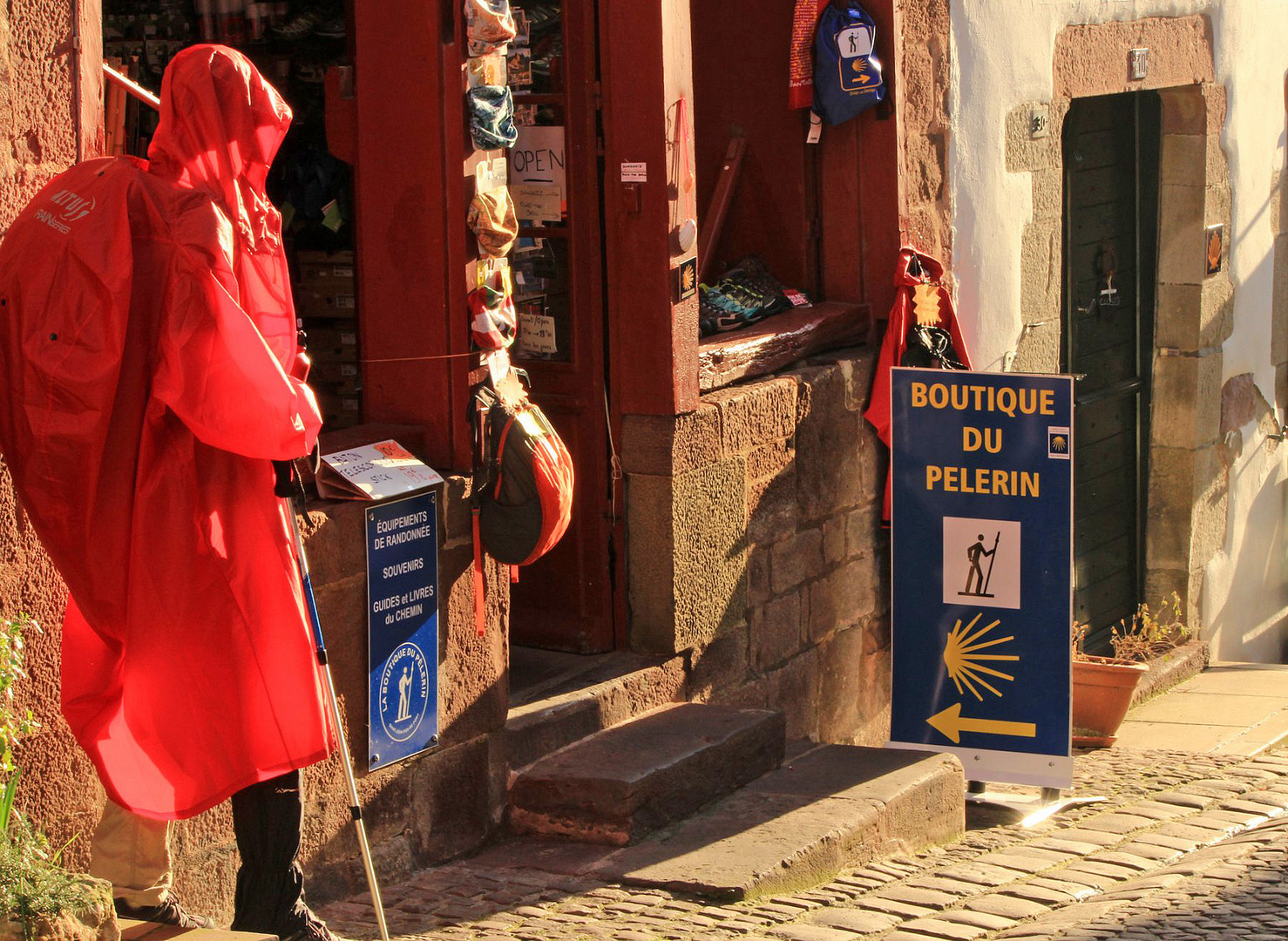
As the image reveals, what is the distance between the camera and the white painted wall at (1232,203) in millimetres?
7980

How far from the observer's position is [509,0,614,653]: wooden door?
248 inches

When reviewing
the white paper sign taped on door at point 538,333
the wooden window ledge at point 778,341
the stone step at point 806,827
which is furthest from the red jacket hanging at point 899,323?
the white paper sign taped on door at point 538,333

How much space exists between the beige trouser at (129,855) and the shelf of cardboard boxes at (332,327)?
2.97 metres

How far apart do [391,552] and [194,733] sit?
4.18 ft

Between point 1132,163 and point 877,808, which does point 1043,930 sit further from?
point 1132,163

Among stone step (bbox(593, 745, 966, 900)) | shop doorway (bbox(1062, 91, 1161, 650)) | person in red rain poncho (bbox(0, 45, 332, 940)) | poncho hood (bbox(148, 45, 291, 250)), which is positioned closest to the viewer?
person in red rain poncho (bbox(0, 45, 332, 940))

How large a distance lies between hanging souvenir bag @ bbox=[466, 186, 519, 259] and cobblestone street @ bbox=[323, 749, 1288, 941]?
5.94ft

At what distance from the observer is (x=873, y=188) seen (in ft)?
24.6

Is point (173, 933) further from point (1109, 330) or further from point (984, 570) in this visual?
point (1109, 330)

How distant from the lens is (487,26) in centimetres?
534

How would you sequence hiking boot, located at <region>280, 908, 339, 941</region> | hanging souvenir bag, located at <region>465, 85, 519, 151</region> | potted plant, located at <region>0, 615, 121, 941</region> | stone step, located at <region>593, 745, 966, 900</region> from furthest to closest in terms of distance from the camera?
1. hanging souvenir bag, located at <region>465, 85, 519, 151</region>
2. stone step, located at <region>593, 745, 966, 900</region>
3. hiking boot, located at <region>280, 908, 339, 941</region>
4. potted plant, located at <region>0, 615, 121, 941</region>

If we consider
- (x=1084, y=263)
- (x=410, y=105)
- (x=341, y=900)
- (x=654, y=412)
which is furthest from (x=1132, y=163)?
(x=341, y=900)

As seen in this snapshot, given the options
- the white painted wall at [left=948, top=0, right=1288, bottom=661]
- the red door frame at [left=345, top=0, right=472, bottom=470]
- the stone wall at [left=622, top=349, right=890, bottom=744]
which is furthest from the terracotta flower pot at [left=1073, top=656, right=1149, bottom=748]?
the red door frame at [left=345, top=0, right=472, bottom=470]

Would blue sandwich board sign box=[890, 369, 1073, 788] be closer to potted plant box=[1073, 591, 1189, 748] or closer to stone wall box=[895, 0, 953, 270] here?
stone wall box=[895, 0, 953, 270]
